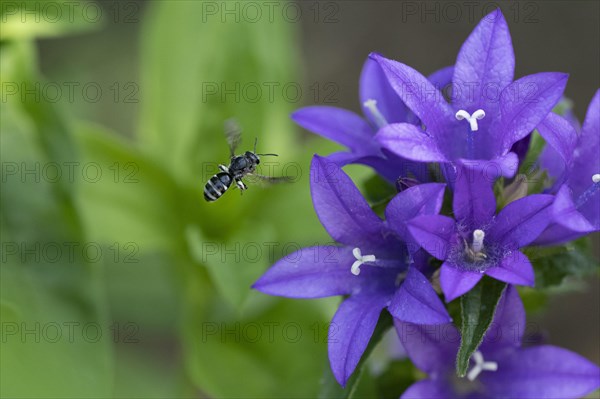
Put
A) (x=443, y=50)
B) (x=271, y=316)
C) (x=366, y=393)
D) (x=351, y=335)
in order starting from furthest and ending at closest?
(x=443, y=50) → (x=271, y=316) → (x=366, y=393) → (x=351, y=335)

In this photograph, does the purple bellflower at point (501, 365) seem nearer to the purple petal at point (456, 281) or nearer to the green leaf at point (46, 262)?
the purple petal at point (456, 281)

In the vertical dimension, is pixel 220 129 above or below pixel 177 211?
above

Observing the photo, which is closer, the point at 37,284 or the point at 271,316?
the point at 37,284

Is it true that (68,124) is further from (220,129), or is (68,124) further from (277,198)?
(277,198)

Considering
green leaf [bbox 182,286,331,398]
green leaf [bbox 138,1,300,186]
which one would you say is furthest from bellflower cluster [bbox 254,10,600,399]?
green leaf [bbox 138,1,300,186]

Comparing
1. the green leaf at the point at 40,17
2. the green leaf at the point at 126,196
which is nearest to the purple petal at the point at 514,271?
the green leaf at the point at 126,196

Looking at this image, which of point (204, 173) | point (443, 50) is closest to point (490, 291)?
point (204, 173)
